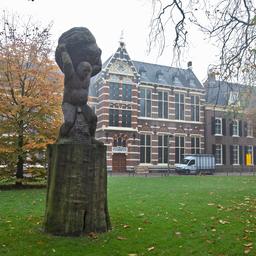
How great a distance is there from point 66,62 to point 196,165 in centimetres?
3320

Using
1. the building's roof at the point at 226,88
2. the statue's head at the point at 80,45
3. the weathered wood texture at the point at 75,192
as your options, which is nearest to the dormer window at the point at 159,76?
the building's roof at the point at 226,88

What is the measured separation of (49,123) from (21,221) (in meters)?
10.3

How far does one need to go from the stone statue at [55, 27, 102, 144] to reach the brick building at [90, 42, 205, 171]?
28100 mm

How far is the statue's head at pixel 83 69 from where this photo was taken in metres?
7.69

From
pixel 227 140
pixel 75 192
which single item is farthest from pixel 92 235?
pixel 227 140

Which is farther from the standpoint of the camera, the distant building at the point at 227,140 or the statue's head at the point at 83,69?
the distant building at the point at 227,140

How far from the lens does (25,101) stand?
1723 cm

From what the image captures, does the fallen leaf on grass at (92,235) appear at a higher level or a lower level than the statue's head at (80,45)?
lower

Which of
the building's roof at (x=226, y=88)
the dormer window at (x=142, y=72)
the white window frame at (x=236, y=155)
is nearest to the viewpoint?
the building's roof at (x=226, y=88)

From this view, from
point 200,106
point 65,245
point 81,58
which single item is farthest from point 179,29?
point 200,106

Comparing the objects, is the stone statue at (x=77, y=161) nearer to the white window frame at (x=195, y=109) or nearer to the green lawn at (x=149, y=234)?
the green lawn at (x=149, y=234)

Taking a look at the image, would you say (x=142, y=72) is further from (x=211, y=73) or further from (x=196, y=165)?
(x=211, y=73)

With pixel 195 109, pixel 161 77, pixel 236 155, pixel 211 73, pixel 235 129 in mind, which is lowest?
pixel 236 155

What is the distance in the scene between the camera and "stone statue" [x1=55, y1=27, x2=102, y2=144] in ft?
24.8
